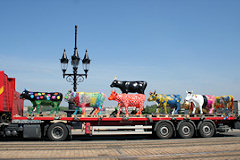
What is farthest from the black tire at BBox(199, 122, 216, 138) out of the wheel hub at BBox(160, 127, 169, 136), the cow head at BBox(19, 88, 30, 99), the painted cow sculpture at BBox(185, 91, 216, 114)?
the cow head at BBox(19, 88, 30, 99)

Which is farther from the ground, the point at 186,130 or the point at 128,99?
the point at 128,99

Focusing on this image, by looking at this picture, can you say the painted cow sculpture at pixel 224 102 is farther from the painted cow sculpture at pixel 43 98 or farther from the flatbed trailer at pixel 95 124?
the painted cow sculpture at pixel 43 98

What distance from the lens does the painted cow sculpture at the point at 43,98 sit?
17172mm

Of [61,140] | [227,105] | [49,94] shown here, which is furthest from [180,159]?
[227,105]

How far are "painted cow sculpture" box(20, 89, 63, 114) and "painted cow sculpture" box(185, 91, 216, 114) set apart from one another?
31.3 ft

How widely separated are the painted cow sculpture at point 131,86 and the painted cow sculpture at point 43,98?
4.44 m

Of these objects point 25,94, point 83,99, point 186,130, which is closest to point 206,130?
point 186,130

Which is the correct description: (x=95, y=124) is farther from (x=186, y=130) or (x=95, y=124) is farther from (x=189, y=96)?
(x=189, y=96)

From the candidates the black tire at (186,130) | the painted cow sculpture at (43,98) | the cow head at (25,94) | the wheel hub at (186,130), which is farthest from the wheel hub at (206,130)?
the cow head at (25,94)

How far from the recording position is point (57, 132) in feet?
52.4

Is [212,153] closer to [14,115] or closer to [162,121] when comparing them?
[162,121]

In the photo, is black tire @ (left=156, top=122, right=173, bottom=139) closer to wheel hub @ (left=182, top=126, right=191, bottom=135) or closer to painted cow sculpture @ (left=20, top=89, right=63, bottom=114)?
wheel hub @ (left=182, top=126, right=191, bottom=135)

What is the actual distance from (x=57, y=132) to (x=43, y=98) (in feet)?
9.04

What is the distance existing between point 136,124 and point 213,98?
22.9 feet
